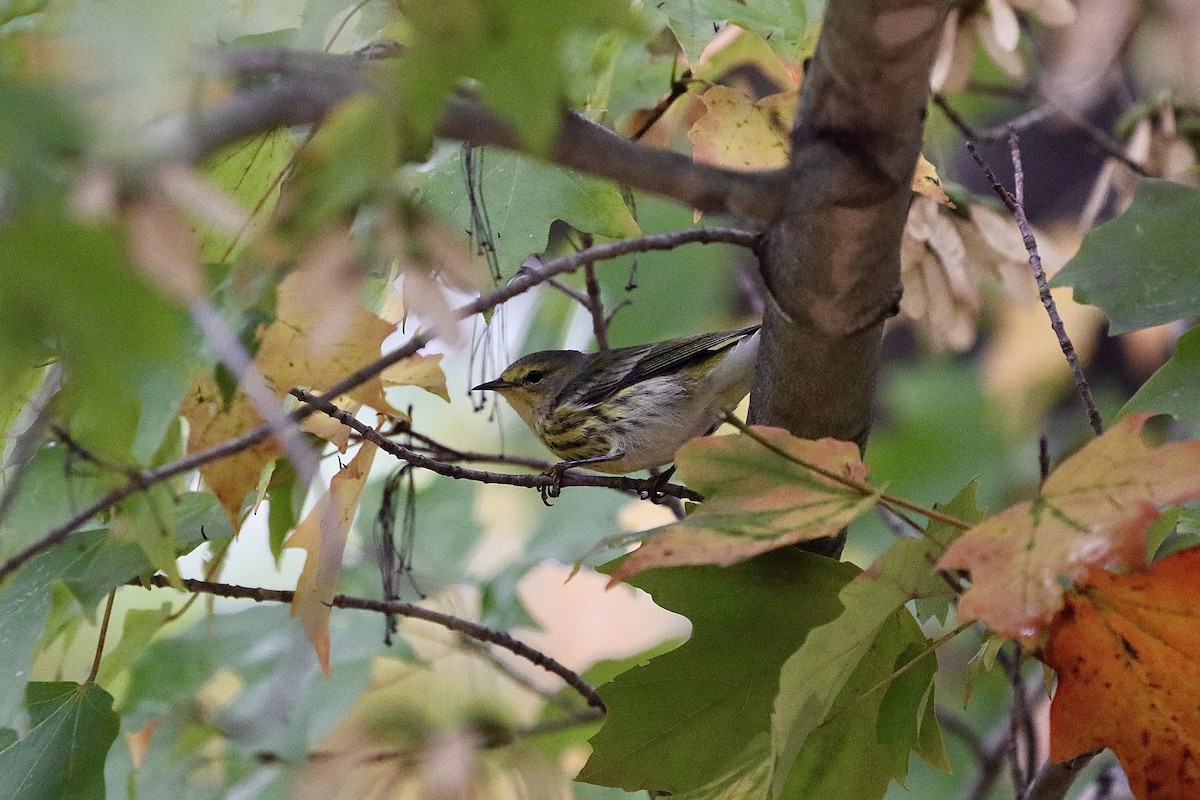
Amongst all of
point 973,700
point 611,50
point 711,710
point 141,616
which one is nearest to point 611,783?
point 711,710

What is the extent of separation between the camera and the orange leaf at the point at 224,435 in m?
1.14

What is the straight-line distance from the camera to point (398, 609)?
1332 mm

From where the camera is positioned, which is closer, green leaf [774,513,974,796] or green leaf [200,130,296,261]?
green leaf [774,513,974,796]

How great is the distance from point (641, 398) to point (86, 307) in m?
1.75

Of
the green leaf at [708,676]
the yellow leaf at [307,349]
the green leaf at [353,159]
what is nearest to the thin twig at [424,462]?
the yellow leaf at [307,349]

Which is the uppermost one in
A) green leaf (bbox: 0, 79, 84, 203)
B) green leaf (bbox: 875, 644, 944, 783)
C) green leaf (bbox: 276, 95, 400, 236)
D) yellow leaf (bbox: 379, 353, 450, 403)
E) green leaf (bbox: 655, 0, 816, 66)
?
green leaf (bbox: 0, 79, 84, 203)

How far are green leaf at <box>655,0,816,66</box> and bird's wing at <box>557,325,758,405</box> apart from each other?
81 cm

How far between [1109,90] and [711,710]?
3.01 m

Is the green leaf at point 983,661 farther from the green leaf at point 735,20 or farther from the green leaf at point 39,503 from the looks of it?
the green leaf at point 39,503

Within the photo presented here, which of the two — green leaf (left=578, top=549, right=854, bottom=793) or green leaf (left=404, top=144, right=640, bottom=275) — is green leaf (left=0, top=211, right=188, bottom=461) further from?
green leaf (left=404, top=144, right=640, bottom=275)

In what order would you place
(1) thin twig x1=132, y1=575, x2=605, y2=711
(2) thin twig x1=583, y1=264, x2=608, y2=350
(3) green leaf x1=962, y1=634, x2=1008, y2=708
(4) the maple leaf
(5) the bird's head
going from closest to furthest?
1. (4) the maple leaf
2. (3) green leaf x1=962, y1=634, x2=1008, y2=708
3. (1) thin twig x1=132, y1=575, x2=605, y2=711
4. (2) thin twig x1=583, y1=264, x2=608, y2=350
5. (5) the bird's head

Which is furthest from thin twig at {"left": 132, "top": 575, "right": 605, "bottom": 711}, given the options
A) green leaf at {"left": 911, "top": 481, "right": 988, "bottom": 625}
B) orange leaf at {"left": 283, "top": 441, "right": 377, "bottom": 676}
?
green leaf at {"left": 911, "top": 481, "right": 988, "bottom": 625}

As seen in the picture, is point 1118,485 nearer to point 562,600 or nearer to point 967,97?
point 967,97

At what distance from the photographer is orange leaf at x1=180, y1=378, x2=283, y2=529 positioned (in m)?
1.14
